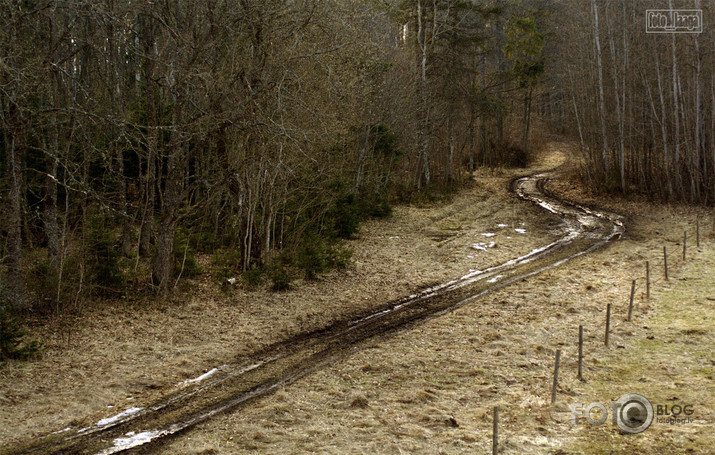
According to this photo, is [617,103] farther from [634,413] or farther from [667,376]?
[634,413]

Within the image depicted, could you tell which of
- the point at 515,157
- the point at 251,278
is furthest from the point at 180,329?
the point at 515,157

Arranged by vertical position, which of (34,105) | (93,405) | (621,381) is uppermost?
(34,105)

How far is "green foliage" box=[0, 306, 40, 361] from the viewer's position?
27.9ft

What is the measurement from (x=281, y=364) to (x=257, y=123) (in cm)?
455

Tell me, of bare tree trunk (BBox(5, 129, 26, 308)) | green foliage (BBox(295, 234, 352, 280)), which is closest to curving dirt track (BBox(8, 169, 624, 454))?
green foliage (BBox(295, 234, 352, 280))

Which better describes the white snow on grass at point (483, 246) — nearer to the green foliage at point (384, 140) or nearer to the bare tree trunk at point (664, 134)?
A: the green foliage at point (384, 140)

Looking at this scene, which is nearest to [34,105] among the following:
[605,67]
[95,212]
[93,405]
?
[95,212]

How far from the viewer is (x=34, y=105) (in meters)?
12.2

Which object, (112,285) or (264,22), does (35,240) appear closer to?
(112,285)

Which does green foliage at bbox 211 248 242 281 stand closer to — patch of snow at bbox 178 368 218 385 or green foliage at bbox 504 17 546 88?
patch of snow at bbox 178 368 218 385

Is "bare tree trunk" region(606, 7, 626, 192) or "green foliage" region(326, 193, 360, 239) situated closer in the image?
"green foliage" region(326, 193, 360, 239)

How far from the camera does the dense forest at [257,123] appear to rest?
10359 millimetres

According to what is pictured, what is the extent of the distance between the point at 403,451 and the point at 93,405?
4186 mm

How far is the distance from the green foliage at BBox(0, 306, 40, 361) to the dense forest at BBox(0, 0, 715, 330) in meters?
1.29
